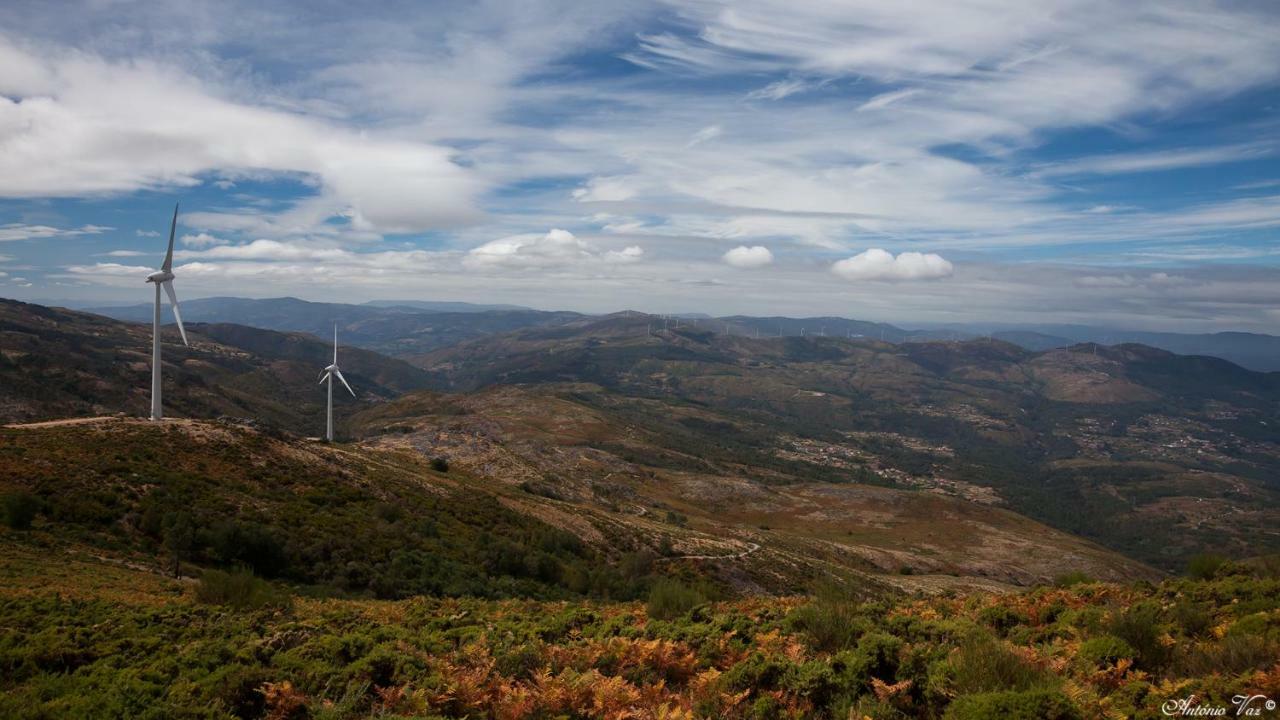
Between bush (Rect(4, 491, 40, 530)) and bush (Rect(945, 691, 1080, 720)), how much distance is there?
41.2 m

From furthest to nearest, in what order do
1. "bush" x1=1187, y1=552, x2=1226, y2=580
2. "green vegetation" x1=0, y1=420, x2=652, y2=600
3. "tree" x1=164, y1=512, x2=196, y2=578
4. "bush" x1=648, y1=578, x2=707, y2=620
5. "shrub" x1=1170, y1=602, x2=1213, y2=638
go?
"green vegetation" x1=0, y1=420, x2=652, y2=600 < "tree" x1=164, y1=512, x2=196, y2=578 < "bush" x1=1187, y1=552, x2=1226, y2=580 < "bush" x1=648, y1=578, x2=707, y2=620 < "shrub" x1=1170, y1=602, x2=1213, y2=638

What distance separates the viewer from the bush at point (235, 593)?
2092 cm

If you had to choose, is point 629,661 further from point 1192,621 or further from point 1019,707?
point 1192,621

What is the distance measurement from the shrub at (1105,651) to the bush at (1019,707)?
16.1 ft

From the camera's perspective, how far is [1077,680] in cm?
1129

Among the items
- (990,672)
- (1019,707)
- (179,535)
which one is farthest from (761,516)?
(1019,707)

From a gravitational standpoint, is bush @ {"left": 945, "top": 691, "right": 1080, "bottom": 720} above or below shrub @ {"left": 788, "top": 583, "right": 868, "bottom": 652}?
above

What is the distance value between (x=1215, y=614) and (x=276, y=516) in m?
47.2

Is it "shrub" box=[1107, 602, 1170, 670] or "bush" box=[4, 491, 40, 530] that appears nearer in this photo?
"shrub" box=[1107, 602, 1170, 670]

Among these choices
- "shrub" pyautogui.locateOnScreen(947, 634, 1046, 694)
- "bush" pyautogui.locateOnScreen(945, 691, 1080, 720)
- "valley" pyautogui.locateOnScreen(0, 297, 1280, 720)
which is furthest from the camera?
"valley" pyautogui.locateOnScreen(0, 297, 1280, 720)

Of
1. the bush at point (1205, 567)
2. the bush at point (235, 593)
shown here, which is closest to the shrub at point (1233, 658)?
the bush at point (1205, 567)

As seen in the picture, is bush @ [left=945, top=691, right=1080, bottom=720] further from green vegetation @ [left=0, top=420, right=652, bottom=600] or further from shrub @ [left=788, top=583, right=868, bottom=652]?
green vegetation @ [left=0, top=420, right=652, bottom=600]

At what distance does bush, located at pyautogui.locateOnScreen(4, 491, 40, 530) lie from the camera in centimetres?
2841

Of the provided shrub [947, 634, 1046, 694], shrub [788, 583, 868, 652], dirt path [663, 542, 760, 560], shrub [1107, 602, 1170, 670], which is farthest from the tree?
dirt path [663, 542, 760, 560]
